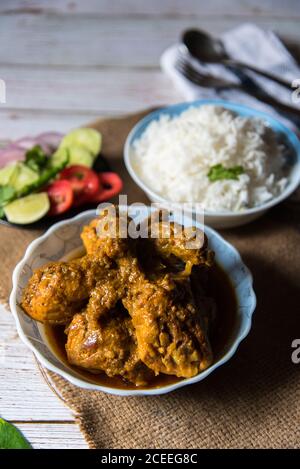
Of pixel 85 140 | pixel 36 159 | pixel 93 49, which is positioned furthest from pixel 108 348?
pixel 93 49

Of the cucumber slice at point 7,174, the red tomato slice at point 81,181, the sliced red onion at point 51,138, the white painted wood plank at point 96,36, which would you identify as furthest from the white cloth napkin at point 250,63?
the cucumber slice at point 7,174

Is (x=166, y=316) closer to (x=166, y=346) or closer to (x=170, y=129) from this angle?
(x=166, y=346)

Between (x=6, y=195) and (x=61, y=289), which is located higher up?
(x=61, y=289)

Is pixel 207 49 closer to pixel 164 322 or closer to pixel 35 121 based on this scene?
pixel 35 121

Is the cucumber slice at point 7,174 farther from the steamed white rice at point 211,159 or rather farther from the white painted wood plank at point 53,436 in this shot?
the white painted wood plank at point 53,436

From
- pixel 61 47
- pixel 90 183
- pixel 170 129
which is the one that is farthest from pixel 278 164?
pixel 61 47

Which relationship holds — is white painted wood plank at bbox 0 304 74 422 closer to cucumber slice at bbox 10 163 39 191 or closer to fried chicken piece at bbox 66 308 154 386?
fried chicken piece at bbox 66 308 154 386

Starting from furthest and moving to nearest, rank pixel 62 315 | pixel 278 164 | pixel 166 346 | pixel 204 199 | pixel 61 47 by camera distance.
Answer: pixel 61 47, pixel 278 164, pixel 204 199, pixel 62 315, pixel 166 346
